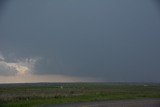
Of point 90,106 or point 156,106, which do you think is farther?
point 156,106

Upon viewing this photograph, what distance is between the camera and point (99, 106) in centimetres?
3731

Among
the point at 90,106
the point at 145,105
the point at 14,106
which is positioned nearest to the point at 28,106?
the point at 14,106

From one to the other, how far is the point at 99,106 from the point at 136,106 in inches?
178

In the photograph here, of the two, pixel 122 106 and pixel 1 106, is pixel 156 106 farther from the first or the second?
pixel 1 106

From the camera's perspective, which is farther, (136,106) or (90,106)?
(136,106)

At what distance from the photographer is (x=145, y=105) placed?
40781 mm

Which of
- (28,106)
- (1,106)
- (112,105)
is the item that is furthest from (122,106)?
(1,106)

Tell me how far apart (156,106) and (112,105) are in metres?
4.62

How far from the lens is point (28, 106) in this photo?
38281 mm

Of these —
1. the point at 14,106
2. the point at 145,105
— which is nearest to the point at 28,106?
the point at 14,106

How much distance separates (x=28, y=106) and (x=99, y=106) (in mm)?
6834

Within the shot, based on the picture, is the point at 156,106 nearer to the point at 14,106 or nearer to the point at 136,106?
the point at 136,106

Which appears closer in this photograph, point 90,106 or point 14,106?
point 90,106

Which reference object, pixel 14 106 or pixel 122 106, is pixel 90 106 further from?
pixel 14 106
